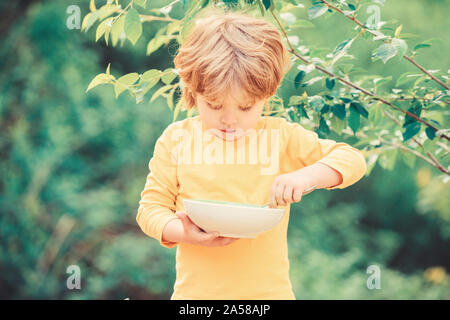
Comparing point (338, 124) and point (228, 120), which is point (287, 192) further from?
point (338, 124)

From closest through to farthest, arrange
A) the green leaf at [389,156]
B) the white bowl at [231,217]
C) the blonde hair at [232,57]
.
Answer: the white bowl at [231,217] → the blonde hair at [232,57] → the green leaf at [389,156]

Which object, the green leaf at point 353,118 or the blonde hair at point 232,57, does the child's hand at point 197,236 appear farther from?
the green leaf at point 353,118

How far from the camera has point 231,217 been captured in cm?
101

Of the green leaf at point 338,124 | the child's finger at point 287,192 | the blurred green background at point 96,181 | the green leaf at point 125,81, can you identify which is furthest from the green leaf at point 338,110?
the blurred green background at point 96,181

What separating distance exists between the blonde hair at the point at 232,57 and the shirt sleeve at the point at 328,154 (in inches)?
5.3

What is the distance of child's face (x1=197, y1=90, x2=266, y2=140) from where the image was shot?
1165mm

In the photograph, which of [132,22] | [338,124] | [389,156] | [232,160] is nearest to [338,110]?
[338,124]

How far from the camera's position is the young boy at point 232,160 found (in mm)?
1161

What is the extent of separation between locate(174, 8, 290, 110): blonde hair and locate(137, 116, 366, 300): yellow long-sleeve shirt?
12 cm

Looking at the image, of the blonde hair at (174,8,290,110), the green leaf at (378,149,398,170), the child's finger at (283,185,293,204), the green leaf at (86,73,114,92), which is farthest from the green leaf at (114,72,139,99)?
the green leaf at (378,149,398,170)

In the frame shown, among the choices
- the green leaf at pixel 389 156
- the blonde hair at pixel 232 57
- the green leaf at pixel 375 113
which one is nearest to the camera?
the blonde hair at pixel 232 57

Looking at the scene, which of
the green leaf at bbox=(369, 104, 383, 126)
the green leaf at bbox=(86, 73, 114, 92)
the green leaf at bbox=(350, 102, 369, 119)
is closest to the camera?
the green leaf at bbox=(86, 73, 114, 92)

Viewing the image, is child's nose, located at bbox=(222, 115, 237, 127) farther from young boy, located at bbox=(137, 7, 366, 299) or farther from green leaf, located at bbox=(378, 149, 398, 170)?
green leaf, located at bbox=(378, 149, 398, 170)
